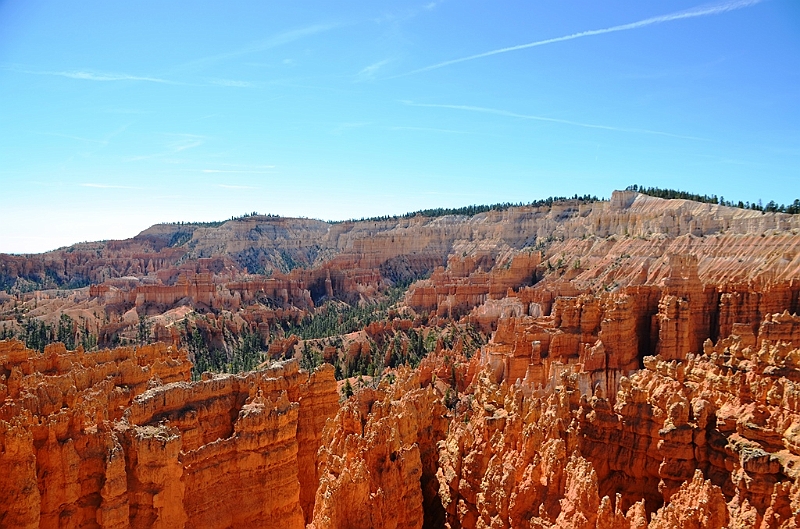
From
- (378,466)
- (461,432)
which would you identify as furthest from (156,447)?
(461,432)

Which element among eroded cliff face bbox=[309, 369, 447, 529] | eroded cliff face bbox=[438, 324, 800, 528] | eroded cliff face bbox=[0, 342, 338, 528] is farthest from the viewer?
eroded cliff face bbox=[309, 369, 447, 529]

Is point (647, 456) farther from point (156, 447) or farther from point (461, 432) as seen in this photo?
point (156, 447)

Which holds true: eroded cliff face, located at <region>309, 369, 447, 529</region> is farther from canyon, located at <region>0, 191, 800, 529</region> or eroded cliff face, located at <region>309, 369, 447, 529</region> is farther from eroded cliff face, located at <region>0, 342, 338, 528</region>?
eroded cliff face, located at <region>0, 342, 338, 528</region>

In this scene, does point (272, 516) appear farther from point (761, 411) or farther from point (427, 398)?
point (761, 411)

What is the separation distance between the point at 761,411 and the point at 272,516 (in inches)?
417

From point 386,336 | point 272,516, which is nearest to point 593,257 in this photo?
point 386,336

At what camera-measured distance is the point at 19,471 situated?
1099cm

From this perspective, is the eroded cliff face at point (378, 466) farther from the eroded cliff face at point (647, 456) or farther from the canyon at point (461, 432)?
the eroded cliff face at point (647, 456)

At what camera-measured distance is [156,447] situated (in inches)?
475

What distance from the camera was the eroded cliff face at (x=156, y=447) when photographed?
37.8 ft

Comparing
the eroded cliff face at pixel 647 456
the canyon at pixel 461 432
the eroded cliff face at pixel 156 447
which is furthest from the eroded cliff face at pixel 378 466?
the eroded cliff face at pixel 156 447

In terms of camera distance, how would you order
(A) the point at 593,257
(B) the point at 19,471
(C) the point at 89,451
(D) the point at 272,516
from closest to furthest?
1. (B) the point at 19,471
2. (C) the point at 89,451
3. (D) the point at 272,516
4. (A) the point at 593,257

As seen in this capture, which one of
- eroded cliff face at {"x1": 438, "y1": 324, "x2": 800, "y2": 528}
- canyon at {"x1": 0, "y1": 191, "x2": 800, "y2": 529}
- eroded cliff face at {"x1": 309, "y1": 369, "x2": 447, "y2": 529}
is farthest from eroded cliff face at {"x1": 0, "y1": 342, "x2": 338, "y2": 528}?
eroded cliff face at {"x1": 438, "y1": 324, "x2": 800, "y2": 528}

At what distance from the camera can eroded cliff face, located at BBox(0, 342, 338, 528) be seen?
11.5 m
